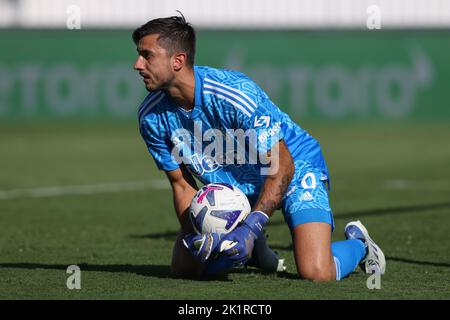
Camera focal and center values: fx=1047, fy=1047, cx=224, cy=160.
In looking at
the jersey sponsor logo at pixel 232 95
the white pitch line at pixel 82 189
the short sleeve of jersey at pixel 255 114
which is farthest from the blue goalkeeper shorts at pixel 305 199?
the white pitch line at pixel 82 189

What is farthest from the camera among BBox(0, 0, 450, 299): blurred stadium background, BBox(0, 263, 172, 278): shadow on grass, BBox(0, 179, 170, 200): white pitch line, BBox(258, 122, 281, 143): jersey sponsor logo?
BBox(0, 179, 170, 200): white pitch line

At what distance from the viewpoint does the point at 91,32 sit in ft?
77.3

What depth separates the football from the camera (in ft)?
22.1

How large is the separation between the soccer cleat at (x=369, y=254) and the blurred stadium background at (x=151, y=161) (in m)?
0.11

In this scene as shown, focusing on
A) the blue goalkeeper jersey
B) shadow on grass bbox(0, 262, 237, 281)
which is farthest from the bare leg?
shadow on grass bbox(0, 262, 237, 281)

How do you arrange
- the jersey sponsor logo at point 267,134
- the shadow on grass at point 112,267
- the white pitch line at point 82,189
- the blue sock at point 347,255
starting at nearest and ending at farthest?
the jersey sponsor logo at point 267,134, the blue sock at point 347,255, the shadow on grass at point 112,267, the white pitch line at point 82,189

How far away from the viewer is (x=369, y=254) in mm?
7375

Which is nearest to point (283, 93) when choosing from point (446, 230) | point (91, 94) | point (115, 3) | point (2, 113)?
point (91, 94)

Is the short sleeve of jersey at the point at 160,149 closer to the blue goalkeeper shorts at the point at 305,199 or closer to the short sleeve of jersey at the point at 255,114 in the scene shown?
the short sleeve of jersey at the point at 255,114

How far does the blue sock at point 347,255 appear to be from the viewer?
702cm

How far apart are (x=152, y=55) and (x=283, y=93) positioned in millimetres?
16912

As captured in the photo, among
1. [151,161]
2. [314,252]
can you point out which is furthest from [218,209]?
[151,161]

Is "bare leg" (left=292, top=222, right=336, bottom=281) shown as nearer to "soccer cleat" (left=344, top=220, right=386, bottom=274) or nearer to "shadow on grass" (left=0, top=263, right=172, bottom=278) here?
"soccer cleat" (left=344, top=220, right=386, bottom=274)
